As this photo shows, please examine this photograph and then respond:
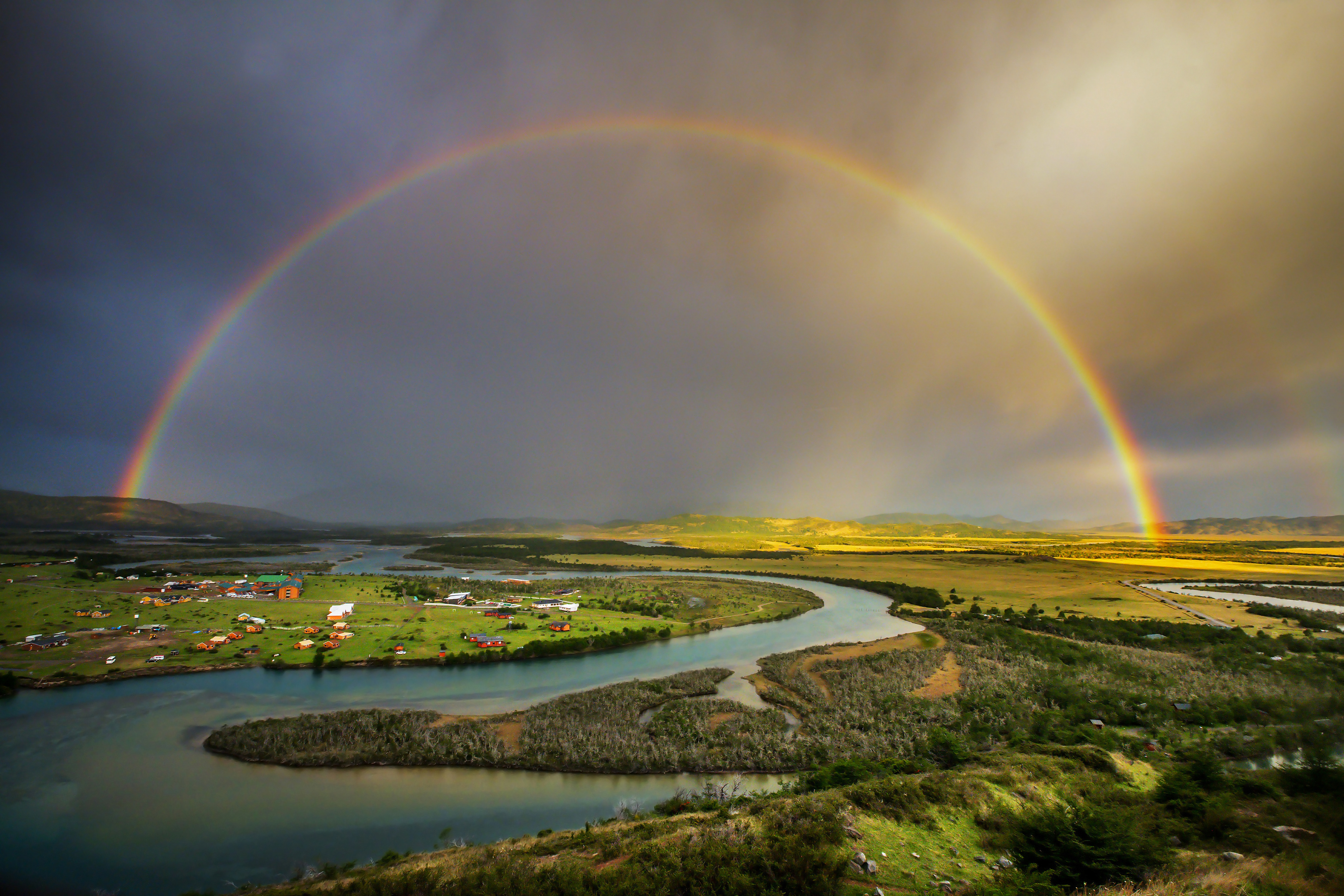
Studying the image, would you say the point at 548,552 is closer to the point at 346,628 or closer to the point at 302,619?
the point at 302,619

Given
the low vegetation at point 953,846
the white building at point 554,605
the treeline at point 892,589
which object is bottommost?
the treeline at point 892,589

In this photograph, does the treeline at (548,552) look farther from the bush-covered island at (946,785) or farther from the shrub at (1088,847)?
the shrub at (1088,847)

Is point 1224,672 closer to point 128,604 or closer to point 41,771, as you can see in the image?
point 41,771

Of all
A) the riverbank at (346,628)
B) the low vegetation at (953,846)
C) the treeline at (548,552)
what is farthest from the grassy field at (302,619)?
the treeline at (548,552)

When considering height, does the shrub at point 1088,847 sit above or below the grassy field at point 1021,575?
above

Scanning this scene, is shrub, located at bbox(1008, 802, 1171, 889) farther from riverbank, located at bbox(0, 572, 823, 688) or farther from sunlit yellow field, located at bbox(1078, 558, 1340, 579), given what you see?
sunlit yellow field, located at bbox(1078, 558, 1340, 579)

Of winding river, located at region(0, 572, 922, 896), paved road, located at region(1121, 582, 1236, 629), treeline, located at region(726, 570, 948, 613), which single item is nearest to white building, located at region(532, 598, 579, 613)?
winding river, located at region(0, 572, 922, 896)

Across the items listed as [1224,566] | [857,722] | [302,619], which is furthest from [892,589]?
[302,619]
